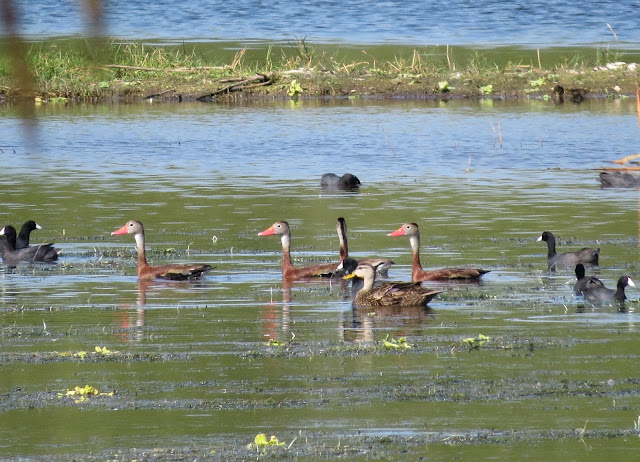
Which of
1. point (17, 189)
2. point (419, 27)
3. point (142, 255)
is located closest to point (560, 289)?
point (142, 255)

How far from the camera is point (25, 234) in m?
16.1

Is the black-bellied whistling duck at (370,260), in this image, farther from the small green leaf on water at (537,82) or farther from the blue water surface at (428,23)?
the blue water surface at (428,23)

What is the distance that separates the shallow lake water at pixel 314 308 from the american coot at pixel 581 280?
0.12m

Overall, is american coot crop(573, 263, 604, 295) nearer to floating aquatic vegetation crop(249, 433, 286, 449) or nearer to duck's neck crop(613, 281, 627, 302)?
duck's neck crop(613, 281, 627, 302)

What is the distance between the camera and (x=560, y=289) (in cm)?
1307

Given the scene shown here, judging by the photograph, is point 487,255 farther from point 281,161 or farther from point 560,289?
point 281,161

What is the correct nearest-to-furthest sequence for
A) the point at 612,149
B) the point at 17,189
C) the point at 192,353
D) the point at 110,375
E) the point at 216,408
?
the point at 216,408, the point at 110,375, the point at 192,353, the point at 17,189, the point at 612,149

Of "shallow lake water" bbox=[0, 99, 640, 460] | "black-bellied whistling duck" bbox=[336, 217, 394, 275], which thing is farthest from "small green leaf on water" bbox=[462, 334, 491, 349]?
"black-bellied whistling duck" bbox=[336, 217, 394, 275]

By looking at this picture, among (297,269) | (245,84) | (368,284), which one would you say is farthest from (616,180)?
(245,84)

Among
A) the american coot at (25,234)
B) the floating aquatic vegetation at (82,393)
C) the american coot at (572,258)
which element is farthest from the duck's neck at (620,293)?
the american coot at (25,234)

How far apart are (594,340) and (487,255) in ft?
15.2

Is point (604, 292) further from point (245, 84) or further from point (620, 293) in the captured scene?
point (245, 84)

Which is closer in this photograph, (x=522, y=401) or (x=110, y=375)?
(x=522, y=401)

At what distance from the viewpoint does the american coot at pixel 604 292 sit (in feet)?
39.4
